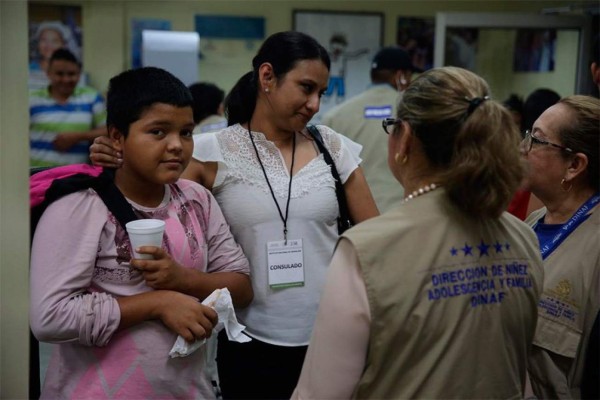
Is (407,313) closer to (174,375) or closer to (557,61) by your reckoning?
(174,375)

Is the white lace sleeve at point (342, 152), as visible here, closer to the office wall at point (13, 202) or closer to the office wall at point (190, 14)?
the office wall at point (13, 202)

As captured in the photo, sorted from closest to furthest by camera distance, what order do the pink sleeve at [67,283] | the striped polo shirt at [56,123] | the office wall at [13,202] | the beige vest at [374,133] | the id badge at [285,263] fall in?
the office wall at [13,202]
the pink sleeve at [67,283]
the id badge at [285,263]
the beige vest at [374,133]
the striped polo shirt at [56,123]

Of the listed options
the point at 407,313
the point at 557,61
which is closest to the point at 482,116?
the point at 407,313

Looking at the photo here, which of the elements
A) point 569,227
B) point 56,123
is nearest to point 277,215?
point 569,227

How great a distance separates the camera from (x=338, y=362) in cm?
113

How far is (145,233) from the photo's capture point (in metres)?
1.35

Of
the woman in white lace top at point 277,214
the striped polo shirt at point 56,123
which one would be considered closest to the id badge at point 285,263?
the woman in white lace top at point 277,214

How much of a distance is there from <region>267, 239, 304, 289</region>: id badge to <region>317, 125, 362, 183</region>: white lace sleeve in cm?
25

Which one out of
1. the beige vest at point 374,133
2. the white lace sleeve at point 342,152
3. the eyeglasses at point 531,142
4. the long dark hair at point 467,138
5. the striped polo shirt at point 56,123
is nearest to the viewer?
the long dark hair at point 467,138

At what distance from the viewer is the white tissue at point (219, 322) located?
4.62 ft

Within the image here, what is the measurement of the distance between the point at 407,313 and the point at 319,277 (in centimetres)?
74

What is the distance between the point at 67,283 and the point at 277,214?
0.64m

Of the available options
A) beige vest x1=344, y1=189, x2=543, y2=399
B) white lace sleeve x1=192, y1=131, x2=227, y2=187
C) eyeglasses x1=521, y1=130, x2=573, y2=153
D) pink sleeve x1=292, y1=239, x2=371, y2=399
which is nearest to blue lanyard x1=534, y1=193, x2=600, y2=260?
eyeglasses x1=521, y1=130, x2=573, y2=153

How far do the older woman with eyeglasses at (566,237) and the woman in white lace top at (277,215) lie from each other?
552 mm
